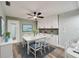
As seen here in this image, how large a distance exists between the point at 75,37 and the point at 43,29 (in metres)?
2.60

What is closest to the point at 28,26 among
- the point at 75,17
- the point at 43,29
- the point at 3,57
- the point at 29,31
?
the point at 29,31

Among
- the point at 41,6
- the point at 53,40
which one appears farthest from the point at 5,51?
the point at 53,40

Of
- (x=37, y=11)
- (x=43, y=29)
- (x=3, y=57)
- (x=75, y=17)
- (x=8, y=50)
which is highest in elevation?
(x=37, y=11)

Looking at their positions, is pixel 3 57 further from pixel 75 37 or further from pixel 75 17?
pixel 75 17

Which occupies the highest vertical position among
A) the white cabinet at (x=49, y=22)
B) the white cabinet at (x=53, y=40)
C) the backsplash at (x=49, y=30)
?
the white cabinet at (x=49, y=22)

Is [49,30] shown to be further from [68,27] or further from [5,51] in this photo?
[5,51]

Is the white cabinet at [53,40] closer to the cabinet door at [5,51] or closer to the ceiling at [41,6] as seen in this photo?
the ceiling at [41,6]

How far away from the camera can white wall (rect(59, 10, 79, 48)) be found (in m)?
3.88

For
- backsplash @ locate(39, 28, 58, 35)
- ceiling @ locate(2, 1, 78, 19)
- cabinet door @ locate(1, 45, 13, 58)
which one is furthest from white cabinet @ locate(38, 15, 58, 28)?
cabinet door @ locate(1, 45, 13, 58)

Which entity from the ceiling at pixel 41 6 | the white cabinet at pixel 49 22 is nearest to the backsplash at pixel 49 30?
the white cabinet at pixel 49 22

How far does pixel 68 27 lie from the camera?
4254mm

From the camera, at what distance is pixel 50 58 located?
3.06 meters

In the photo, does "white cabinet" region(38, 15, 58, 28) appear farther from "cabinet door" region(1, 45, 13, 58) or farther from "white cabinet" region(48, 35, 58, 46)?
"cabinet door" region(1, 45, 13, 58)

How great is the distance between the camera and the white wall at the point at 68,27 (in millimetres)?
3881
